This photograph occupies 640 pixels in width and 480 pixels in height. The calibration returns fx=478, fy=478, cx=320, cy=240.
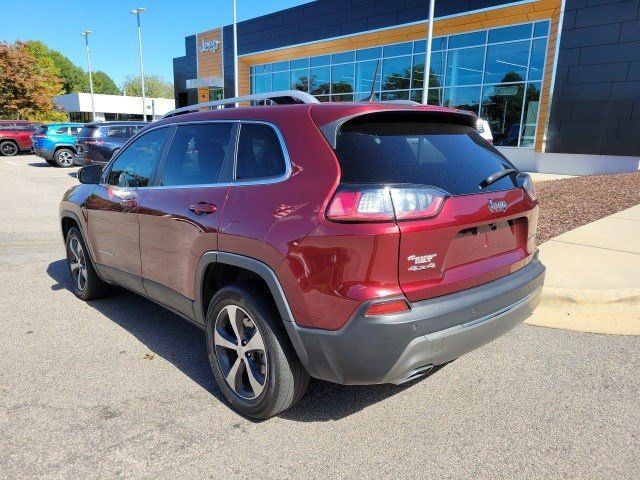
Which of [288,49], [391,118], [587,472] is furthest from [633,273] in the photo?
[288,49]

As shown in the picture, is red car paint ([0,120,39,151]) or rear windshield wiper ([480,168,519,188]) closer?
rear windshield wiper ([480,168,519,188])

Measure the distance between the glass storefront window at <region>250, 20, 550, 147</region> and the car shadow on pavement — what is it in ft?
54.4

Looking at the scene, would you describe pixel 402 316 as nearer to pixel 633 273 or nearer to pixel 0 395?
pixel 0 395

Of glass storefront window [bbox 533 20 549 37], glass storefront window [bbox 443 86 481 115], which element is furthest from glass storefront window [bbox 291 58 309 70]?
glass storefront window [bbox 533 20 549 37]

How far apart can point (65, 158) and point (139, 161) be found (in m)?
19.1

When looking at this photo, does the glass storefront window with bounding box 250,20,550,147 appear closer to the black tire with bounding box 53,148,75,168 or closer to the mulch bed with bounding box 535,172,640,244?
the mulch bed with bounding box 535,172,640,244

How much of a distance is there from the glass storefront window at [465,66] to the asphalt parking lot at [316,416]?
55.6ft

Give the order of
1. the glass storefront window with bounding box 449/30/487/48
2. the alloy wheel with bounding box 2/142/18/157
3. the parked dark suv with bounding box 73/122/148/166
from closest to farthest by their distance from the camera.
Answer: the parked dark suv with bounding box 73/122/148/166, the glass storefront window with bounding box 449/30/487/48, the alloy wheel with bounding box 2/142/18/157

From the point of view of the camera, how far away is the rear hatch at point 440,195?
2.29 metres

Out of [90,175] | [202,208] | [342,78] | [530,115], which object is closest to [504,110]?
[530,115]

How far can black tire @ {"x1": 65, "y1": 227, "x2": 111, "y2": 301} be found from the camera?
460 cm

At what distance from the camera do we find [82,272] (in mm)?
4750

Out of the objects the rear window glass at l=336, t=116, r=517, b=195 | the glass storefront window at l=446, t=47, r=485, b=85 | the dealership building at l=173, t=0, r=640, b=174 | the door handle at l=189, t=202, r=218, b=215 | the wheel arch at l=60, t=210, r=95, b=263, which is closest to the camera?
the rear window glass at l=336, t=116, r=517, b=195

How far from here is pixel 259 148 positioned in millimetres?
2795
